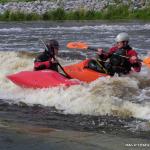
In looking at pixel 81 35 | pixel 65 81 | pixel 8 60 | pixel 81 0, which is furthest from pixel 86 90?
pixel 81 0

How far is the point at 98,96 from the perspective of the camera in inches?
381

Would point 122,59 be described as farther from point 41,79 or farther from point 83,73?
point 41,79

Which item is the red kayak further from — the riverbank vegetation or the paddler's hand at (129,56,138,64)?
the riverbank vegetation

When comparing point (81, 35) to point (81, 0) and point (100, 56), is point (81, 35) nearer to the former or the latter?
point (100, 56)

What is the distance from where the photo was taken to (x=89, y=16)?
117 ft

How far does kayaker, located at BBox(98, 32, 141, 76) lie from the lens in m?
10.6

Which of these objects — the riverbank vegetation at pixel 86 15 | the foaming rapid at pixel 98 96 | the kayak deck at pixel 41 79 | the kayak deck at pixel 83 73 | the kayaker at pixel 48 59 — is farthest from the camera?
the riverbank vegetation at pixel 86 15

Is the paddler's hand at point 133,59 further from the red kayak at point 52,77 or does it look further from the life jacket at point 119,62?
the red kayak at point 52,77

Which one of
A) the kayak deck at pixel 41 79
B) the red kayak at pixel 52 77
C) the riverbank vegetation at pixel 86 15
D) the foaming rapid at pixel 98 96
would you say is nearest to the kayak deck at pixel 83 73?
the red kayak at pixel 52 77

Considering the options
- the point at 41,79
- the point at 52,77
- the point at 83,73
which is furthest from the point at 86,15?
the point at 52,77

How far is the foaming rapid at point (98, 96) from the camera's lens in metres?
9.02

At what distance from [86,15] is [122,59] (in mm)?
25217

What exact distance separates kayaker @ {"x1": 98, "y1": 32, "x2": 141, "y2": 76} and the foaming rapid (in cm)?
20

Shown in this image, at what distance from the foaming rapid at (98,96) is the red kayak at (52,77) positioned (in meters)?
0.13
